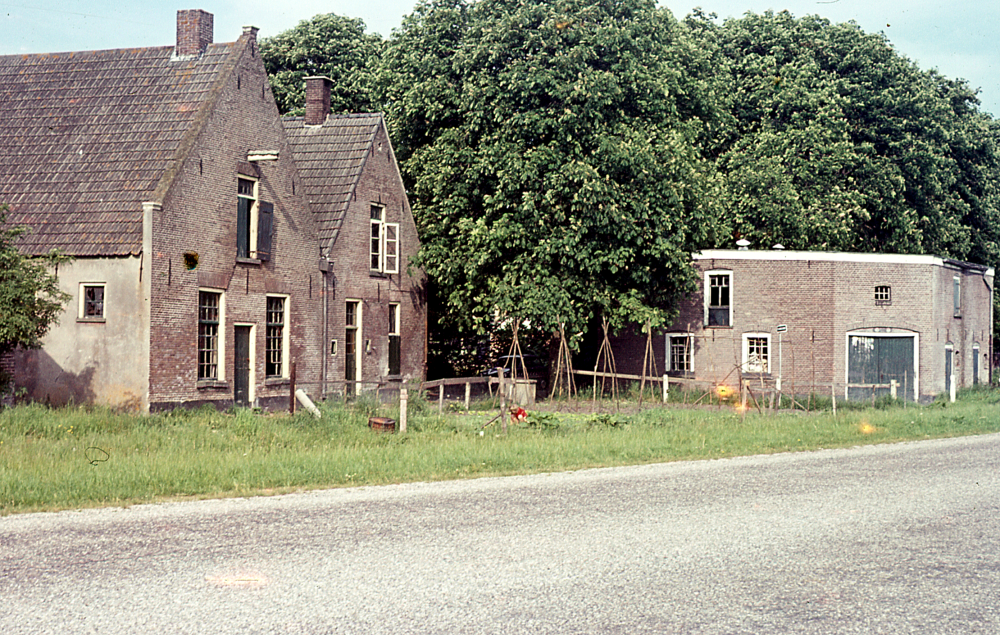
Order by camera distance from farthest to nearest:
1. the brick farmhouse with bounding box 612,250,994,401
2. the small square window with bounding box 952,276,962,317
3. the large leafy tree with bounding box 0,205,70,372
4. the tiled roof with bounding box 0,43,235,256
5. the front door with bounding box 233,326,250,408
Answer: the small square window with bounding box 952,276,962,317 < the brick farmhouse with bounding box 612,250,994,401 < the front door with bounding box 233,326,250,408 < the tiled roof with bounding box 0,43,235,256 < the large leafy tree with bounding box 0,205,70,372

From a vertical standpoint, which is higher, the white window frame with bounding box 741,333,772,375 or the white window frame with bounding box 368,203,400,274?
the white window frame with bounding box 368,203,400,274

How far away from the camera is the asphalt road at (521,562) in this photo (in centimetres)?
676

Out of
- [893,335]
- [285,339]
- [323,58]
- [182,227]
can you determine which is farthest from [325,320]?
[893,335]

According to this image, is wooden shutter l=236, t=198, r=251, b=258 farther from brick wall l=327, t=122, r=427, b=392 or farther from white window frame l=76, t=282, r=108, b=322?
brick wall l=327, t=122, r=427, b=392

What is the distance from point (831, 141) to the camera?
130ft

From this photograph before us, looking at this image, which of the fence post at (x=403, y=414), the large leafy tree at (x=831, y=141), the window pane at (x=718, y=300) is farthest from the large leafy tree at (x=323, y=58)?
the fence post at (x=403, y=414)

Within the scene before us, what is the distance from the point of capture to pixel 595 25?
3108cm

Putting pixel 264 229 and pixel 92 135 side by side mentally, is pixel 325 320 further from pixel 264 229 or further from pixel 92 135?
pixel 92 135

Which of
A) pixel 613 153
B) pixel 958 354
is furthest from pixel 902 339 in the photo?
pixel 613 153

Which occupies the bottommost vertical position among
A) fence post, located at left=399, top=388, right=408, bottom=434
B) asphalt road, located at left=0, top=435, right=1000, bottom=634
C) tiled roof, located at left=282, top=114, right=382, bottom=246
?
asphalt road, located at left=0, top=435, right=1000, bottom=634

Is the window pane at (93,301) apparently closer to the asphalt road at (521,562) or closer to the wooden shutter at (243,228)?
the wooden shutter at (243,228)

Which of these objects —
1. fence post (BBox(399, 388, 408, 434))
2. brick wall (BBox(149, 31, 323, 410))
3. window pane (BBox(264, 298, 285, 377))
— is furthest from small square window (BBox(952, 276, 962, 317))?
fence post (BBox(399, 388, 408, 434))

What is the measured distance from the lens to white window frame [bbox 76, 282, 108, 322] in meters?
23.0

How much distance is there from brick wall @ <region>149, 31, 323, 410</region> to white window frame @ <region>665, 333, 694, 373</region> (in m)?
14.9
